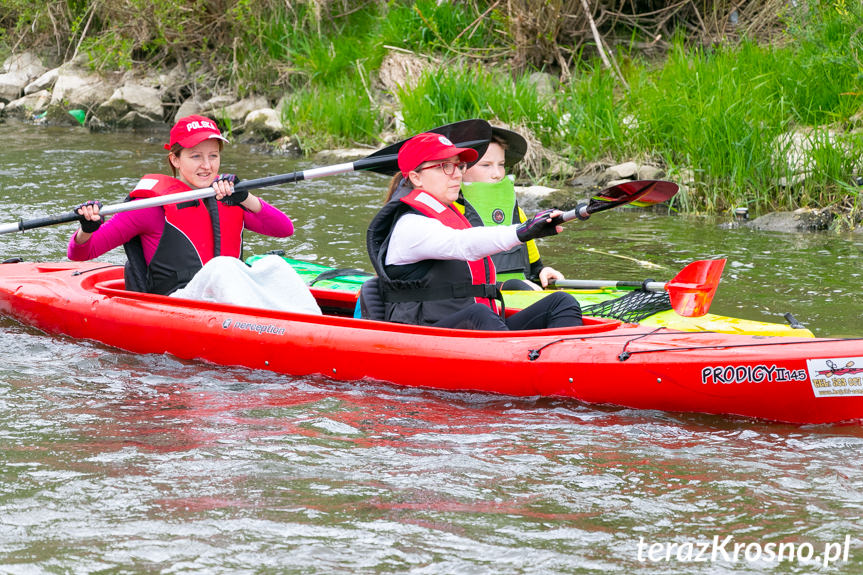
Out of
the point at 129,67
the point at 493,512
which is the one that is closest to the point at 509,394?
the point at 493,512

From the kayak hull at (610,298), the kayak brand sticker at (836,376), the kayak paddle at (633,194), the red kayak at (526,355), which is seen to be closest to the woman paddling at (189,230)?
the red kayak at (526,355)

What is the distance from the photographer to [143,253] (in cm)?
503

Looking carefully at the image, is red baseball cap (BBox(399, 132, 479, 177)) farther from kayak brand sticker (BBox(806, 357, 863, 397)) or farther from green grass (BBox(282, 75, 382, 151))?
green grass (BBox(282, 75, 382, 151))

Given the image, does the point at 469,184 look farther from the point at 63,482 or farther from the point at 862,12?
the point at 862,12

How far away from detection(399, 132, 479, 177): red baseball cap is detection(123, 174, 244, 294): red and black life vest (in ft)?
3.97

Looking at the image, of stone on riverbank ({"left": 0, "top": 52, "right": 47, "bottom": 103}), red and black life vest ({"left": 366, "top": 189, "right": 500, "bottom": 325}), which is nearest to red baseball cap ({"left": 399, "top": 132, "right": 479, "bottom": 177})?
red and black life vest ({"left": 366, "top": 189, "right": 500, "bottom": 325})

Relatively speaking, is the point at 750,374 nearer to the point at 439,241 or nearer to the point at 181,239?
the point at 439,241

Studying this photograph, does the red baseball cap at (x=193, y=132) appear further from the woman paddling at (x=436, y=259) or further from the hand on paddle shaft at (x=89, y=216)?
the woman paddling at (x=436, y=259)

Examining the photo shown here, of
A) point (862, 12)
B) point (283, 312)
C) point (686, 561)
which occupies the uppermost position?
point (862, 12)

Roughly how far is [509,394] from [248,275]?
143 centimetres

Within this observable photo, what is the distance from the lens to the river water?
2.74m

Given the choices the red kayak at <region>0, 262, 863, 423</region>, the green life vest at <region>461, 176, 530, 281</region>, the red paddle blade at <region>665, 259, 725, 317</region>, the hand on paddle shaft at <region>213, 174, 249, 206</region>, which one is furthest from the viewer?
the green life vest at <region>461, 176, 530, 281</region>

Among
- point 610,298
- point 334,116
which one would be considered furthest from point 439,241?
point 334,116

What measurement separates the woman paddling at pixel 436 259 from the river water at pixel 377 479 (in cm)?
34
